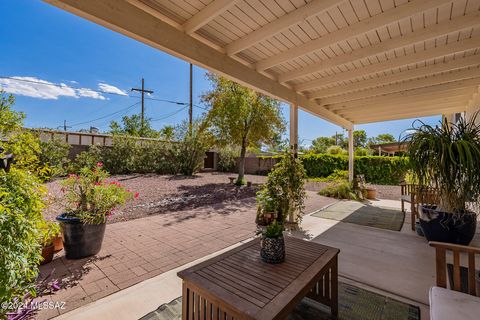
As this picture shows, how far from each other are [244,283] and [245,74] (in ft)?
9.62

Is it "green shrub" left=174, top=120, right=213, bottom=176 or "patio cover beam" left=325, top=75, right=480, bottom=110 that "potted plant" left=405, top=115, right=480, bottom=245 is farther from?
"green shrub" left=174, top=120, right=213, bottom=176

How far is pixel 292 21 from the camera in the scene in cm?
230

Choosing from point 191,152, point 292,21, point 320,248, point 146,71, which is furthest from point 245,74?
point 146,71

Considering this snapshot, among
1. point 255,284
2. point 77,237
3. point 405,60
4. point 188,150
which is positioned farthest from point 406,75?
point 188,150

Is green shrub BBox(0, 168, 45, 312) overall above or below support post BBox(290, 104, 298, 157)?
below

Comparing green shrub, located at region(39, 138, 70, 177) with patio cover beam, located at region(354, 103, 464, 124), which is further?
green shrub, located at region(39, 138, 70, 177)

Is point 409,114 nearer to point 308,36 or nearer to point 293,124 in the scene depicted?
point 293,124

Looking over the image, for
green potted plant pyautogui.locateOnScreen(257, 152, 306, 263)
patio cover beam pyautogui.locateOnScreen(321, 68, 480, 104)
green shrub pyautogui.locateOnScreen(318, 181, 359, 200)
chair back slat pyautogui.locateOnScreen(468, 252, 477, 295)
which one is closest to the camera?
chair back slat pyautogui.locateOnScreen(468, 252, 477, 295)

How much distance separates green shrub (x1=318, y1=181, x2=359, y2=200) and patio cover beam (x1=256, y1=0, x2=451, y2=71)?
5.31 meters

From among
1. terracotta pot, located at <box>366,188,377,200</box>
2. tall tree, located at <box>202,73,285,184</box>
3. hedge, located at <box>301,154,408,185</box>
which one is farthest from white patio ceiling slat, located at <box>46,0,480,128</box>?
hedge, located at <box>301,154,408,185</box>

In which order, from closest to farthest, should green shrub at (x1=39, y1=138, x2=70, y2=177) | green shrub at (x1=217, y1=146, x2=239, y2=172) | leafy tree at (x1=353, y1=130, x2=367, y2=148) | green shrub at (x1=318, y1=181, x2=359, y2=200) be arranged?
green shrub at (x1=318, y1=181, x2=359, y2=200)
green shrub at (x1=39, y1=138, x2=70, y2=177)
green shrub at (x1=217, y1=146, x2=239, y2=172)
leafy tree at (x1=353, y1=130, x2=367, y2=148)

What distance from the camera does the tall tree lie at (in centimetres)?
818

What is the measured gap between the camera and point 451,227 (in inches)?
114

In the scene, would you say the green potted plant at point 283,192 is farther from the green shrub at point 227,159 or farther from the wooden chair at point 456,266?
the green shrub at point 227,159
